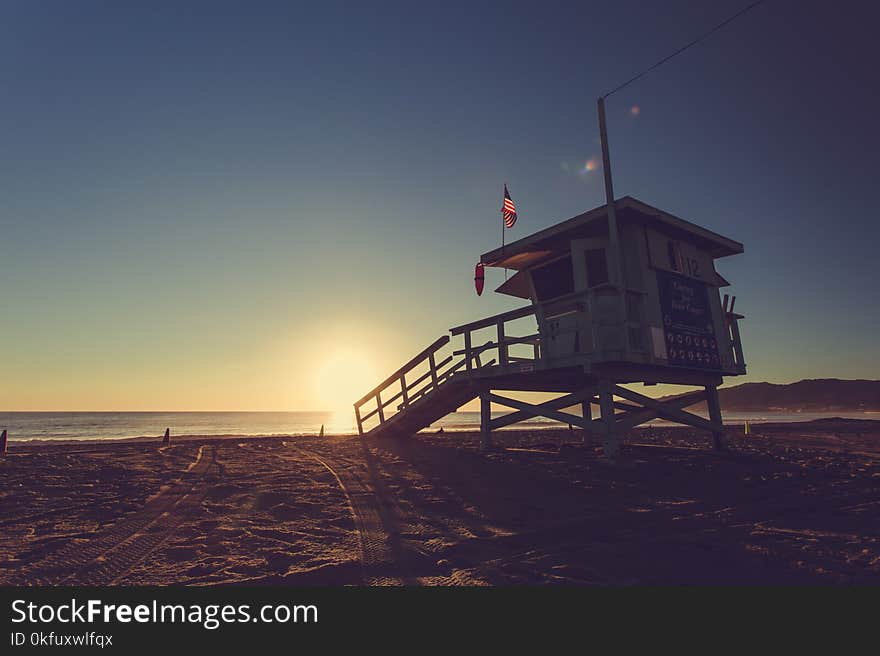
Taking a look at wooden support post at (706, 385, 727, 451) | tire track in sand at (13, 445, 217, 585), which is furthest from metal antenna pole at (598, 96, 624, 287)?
tire track in sand at (13, 445, 217, 585)

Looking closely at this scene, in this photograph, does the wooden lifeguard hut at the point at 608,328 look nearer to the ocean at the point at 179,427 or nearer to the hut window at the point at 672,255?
the hut window at the point at 672,255

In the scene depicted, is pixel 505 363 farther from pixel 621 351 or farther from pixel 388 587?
pixel 388 587

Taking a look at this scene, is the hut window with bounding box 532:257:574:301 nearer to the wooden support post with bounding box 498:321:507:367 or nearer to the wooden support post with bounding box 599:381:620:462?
the wooden support post with bounding box 498:321:507:367

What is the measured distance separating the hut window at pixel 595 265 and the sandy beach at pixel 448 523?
454 cm

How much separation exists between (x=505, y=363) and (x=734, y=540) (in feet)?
25.5

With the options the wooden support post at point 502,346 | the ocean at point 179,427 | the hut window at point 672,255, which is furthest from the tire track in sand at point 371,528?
the ocean at point 179,427

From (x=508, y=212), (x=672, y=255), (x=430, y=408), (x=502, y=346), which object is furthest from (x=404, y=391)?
(x=672, y=255)

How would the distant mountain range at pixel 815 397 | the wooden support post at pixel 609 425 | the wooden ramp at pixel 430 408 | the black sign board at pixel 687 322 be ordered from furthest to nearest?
the distant mountain range at pixel 815 397 < the wooden ramp at pixel 430 408 < the black sign board at pixel 687 322 < the wooden support post at pixel 609 425

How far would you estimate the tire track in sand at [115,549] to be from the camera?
4246 millimetres

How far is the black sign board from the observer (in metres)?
12.4

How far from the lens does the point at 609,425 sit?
1076 cm

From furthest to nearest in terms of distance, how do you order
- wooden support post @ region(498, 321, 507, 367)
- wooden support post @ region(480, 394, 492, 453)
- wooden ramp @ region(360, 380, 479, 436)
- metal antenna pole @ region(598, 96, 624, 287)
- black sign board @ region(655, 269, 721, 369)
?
wooden ramp @ region(360, 380, 479, 436)
wooden support post @ region(480, 394, 492, 453)
wooden support post @ region(498, 321, 507, 367)
black sign board @ region(655, 269, 721, 369)
metal antenna pole @ region(598, 96, 624, 287)

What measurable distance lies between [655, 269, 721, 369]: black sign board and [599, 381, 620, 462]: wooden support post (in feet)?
7.35

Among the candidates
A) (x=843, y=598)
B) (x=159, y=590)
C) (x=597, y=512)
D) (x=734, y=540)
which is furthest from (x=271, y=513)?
(x=843, y=598)
